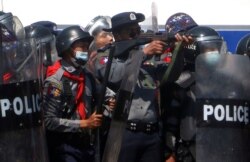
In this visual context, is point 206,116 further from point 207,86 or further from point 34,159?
point 34,159

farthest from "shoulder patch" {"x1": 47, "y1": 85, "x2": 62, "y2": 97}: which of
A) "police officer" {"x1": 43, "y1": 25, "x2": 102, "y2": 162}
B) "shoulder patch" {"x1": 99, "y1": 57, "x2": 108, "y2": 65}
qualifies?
"shoulder patch" {"x1": 99, "y1": 57, "x2": 108, "y2": 65}

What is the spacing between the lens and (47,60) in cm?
782

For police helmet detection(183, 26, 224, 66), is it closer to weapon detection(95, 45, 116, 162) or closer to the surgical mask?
weapon detection(95, 45, 116, 162)

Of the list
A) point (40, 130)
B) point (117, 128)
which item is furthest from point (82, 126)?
point (40, 130)

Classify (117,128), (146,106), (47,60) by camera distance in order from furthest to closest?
(47,60) → (146,106) → (117,128)

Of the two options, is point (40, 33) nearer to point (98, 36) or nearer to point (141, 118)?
point (98, 36)

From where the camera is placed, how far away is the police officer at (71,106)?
21.5 feet

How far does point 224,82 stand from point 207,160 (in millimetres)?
527

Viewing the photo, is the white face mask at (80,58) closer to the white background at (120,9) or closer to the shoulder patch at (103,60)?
the shoulder patch at (103,60)

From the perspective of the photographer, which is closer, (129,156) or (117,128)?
(117,128)

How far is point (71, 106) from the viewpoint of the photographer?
6637 millimetres

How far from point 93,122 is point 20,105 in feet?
3.74

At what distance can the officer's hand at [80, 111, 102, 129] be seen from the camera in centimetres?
647

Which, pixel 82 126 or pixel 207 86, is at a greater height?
pixel 207 86
